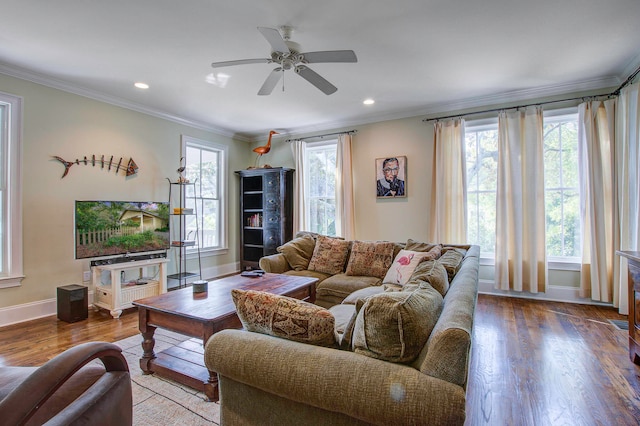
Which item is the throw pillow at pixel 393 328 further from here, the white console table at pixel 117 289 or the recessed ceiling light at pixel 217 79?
the white console table at pixel 117 289

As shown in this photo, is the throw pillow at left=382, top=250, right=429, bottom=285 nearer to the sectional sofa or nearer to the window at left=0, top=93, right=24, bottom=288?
the sectional sofa

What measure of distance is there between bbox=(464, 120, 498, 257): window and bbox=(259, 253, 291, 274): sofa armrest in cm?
273

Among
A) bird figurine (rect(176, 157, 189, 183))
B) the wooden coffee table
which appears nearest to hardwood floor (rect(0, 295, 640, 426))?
the wooden coffee table

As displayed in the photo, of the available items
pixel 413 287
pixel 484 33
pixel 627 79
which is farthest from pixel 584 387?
pixel 627 79

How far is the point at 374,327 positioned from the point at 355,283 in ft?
6.98

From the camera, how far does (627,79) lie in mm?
3369

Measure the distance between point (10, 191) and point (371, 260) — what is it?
393cm

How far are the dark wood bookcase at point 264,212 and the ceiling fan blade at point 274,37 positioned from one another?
128 inches

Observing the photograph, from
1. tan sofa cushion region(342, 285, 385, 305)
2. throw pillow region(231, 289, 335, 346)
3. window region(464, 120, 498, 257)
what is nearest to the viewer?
throw pillow region(231, 289, 335, 346)

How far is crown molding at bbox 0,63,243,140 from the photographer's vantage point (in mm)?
3285

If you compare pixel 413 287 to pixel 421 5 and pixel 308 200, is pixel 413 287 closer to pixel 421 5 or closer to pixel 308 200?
pixel 421 5

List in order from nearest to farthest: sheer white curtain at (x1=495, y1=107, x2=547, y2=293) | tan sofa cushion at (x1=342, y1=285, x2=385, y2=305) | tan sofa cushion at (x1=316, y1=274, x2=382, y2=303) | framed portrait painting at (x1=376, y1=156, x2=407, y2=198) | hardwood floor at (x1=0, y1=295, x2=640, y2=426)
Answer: hardwood floor at (x1=0, y1=295, x2=640, y2=426)
tan sofa cushion at (x1=342, y1=285, x2=385, y2=305)
tan sofa cushion at (x1=316, y1=274, x2=382, y2=303)
sheer white curtain at (x1=495, y1=107, x2=547, y2=293)
framed portrait painting at (x1=376, y1=156, x2=407, y2=198)

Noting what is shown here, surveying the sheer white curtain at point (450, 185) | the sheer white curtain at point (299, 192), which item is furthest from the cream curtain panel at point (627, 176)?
the sheer white curtain at point (299, 192)

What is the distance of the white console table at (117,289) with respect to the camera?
3518 millimetres
